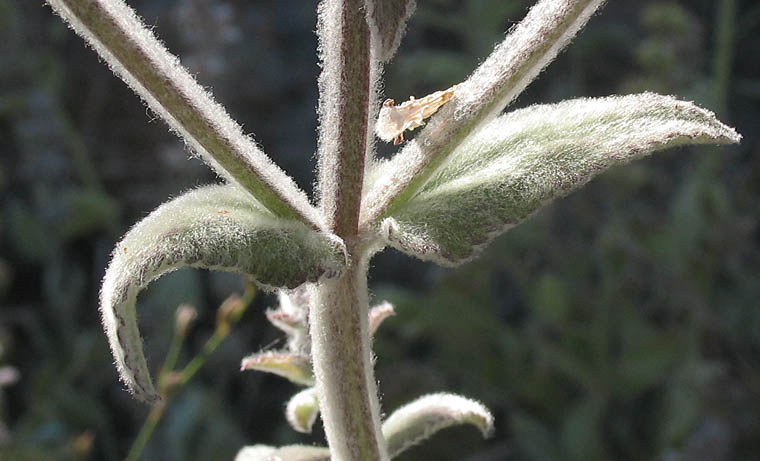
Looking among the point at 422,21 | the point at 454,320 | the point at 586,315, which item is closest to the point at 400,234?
the point at 454,320

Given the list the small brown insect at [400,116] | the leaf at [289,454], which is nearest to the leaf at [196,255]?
the small brown insect at [400,116]

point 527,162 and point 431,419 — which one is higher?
point 527,162

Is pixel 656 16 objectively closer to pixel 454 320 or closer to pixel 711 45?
pixel 711 45

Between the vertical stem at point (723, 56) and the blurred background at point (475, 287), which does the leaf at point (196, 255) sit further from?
the vertical stem at point (723, 56)

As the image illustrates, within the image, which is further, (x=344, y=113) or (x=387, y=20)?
(x=344, y=113)

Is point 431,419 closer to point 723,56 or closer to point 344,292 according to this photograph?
point 344,292

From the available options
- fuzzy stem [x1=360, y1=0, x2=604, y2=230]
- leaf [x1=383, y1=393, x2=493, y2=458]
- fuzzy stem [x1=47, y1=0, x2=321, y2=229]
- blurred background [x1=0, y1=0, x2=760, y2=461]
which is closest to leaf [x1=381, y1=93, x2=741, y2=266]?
fuzzy stem [x1=360, y1=0, x2=604, y2=230]

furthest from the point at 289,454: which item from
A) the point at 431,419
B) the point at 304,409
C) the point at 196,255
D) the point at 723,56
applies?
the point at 723,56
